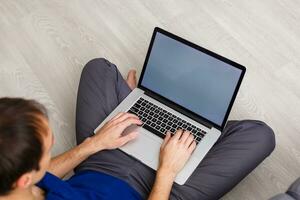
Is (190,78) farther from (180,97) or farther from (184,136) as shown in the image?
(184,136)

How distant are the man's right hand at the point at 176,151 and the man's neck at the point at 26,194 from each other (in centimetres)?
34

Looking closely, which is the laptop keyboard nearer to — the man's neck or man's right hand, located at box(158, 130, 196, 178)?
man's right hand, located at box(158, 130, 196, 178)

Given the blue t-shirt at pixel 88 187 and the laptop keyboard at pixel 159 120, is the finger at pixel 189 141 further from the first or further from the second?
the blue t-shirt at pixel 88 187

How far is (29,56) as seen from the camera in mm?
1761

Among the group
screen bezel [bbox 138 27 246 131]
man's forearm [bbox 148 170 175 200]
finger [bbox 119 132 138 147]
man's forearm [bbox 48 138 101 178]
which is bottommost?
man's forearm [bbox 48 138 101 178]

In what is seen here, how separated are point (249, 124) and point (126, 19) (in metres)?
0.81

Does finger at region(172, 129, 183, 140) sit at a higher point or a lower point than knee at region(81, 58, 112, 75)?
lower

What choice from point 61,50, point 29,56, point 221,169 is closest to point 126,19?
point 61,50

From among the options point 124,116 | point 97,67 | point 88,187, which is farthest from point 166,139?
point 97,67

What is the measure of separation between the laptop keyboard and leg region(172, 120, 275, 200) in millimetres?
77

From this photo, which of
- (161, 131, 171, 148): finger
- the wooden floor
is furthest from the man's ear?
the wooden floor

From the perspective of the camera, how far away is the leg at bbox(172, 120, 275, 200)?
1.19 metres

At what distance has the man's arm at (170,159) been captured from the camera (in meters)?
1.09

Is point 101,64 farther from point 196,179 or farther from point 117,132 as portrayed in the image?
point 196,179
